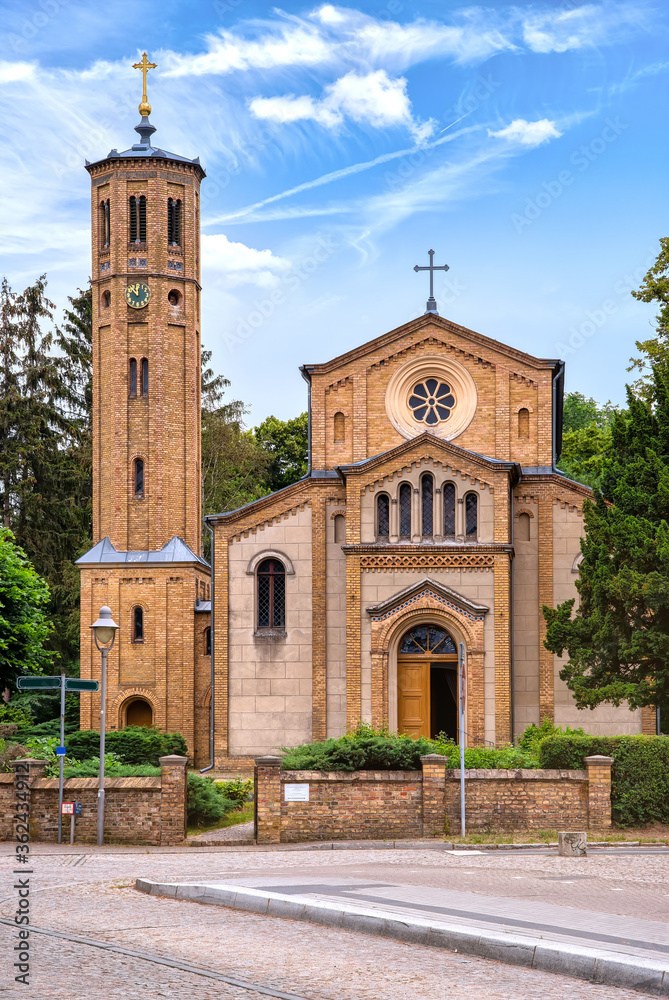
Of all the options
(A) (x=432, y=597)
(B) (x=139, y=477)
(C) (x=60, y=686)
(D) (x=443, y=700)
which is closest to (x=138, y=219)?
(B) (x=139, y=477)

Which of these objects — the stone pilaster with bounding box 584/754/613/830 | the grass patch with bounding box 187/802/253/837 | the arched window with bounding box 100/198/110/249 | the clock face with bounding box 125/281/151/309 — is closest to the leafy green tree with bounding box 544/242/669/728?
the stone pilaster with bounding box 584/754/613/830

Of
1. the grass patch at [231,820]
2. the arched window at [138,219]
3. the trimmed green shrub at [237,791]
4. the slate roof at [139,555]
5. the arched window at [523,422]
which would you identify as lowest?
the grass patch at [231,820]

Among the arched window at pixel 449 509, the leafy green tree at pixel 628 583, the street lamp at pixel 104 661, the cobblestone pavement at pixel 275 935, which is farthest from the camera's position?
the arched window at pixel 449 509

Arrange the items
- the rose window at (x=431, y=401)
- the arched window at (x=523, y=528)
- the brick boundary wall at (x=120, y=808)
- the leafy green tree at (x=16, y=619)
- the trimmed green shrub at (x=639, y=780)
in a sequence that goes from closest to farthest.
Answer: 1. the brick boundary wall at (x=120, y=808)
2. the trimmed green shrub at (x=639, y=780)
3. the leafy green tree at (x=16, y=619)
4. the arched window at (x=523, y=528)
5. the rose window at (x=431, y=401)

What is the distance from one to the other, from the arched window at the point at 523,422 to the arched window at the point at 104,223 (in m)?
14.1

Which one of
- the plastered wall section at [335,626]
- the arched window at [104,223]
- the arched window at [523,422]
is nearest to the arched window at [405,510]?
the plastered wall section at [335,626]

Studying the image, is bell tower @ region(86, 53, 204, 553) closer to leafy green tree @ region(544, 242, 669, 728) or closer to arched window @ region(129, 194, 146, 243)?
arched window @ region(129, 194, 146, 243)

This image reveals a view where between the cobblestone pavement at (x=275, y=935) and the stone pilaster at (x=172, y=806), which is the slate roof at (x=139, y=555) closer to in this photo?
the stone pilaster at (x=172, y=806)

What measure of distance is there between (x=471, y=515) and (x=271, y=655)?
6.74 metres

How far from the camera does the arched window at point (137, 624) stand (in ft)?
122

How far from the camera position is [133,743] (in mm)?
33781

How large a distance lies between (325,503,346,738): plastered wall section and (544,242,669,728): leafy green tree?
8.23m

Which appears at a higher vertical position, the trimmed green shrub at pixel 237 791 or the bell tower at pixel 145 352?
the bell tower at pixel 145 352

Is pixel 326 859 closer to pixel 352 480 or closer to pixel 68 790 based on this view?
pixel 68 790
